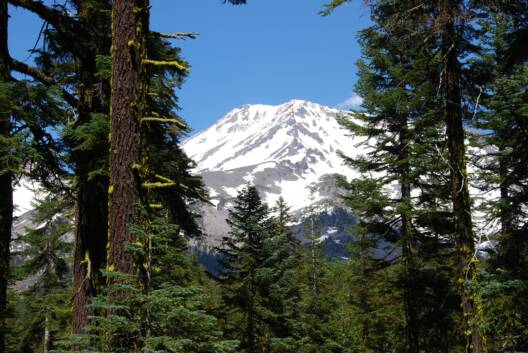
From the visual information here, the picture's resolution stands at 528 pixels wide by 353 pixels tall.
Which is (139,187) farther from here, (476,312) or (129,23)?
(476,312)

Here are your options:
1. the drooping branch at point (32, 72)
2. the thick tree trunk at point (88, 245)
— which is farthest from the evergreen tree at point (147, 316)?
the drooping branch at point (32, 72)

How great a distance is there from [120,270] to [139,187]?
94cm

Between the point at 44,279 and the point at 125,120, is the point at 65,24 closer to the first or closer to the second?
the point at 125,120

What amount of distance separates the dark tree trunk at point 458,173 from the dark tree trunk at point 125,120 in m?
5.06

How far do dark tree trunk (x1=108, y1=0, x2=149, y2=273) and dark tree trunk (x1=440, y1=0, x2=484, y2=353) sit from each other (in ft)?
16.6

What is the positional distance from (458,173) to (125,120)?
577cm

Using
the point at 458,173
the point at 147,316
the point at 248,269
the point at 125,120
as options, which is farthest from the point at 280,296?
the point at 125,120

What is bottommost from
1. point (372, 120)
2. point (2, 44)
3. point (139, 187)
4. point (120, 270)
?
point (120, 270)

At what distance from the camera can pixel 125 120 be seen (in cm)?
561

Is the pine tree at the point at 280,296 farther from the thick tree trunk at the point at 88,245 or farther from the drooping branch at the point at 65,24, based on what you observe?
the drooping branch at the point at 65,24

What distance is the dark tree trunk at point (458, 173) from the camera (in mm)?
7832

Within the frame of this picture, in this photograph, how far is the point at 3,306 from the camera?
286 inches

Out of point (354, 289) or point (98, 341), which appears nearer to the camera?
point (98, 341)

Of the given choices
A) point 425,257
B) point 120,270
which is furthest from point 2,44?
point 425,257
